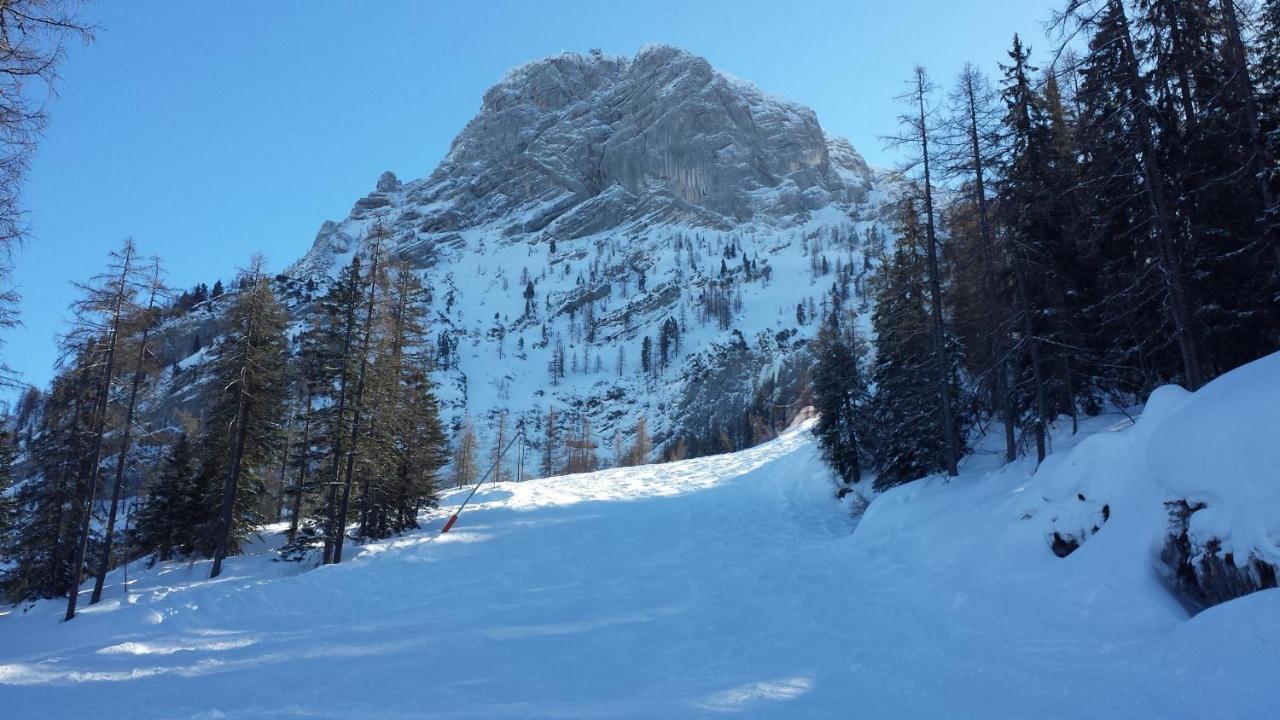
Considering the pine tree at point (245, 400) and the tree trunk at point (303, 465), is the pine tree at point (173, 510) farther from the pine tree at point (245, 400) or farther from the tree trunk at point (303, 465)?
the tree trunk at point (303, 465)

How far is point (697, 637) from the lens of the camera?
8.94 metres

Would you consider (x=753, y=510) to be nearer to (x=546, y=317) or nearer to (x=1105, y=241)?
(x=1105, y=241)

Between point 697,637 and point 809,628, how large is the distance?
5.46ft

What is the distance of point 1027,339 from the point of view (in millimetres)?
13992

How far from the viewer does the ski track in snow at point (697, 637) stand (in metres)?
5.91

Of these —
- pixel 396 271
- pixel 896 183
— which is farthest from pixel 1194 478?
pixel 396 271

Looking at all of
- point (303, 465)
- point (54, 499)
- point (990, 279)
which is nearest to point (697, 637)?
point (990, 279)

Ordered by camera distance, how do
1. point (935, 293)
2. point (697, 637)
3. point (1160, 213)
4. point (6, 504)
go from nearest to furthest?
point (697, 637)
point (1160, 213)
point (935, 293)
point (6, 504)

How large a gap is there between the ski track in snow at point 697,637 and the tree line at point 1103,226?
2.31m

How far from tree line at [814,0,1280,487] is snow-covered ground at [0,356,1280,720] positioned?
7.23 feet

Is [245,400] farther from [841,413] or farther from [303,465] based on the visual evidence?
[841,413]

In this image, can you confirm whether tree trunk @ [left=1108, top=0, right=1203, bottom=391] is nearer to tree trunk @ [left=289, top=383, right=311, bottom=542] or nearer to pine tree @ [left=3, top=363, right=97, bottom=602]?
tree trunk @ [left=289, top=383, right=311, bottom=542]

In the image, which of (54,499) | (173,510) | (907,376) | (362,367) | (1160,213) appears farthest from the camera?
(173,510)

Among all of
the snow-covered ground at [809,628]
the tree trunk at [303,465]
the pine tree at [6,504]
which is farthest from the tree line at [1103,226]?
the pine tree at [6,504]
